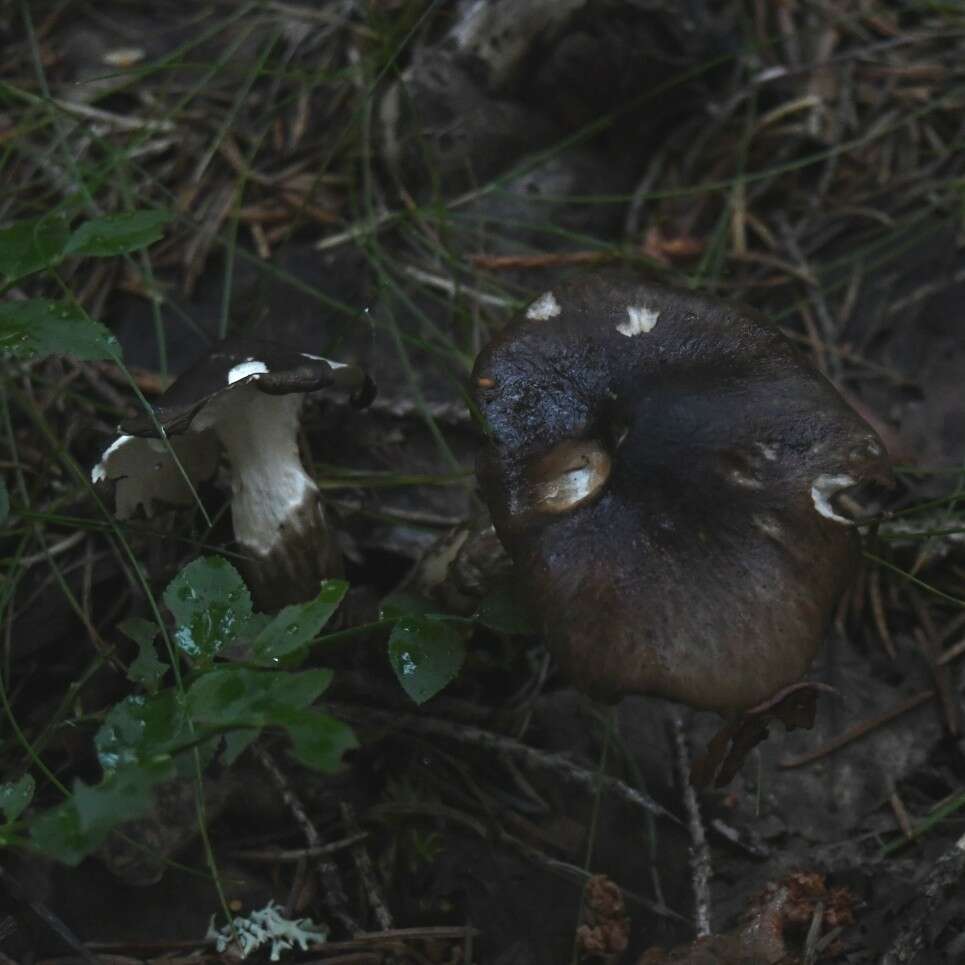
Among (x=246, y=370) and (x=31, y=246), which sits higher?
(x=31, y=246)

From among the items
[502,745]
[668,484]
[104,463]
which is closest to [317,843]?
[502,745]

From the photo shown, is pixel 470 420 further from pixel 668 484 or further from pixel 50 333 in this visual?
pixel 50 333

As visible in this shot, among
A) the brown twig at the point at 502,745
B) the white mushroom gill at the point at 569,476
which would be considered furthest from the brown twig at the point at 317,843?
the white mushroom gill at the point at 569,476

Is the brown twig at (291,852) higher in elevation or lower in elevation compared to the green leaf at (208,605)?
lower

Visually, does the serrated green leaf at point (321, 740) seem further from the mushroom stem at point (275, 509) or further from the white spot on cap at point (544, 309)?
the white spot on cap at point (544, 309)

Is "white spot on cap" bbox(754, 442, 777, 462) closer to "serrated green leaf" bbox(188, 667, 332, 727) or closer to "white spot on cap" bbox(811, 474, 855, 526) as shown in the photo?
"white spot on cap" bbox(811, 474, 855, 526)
